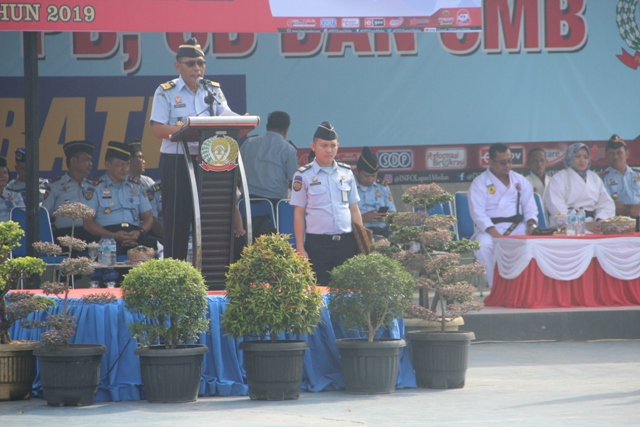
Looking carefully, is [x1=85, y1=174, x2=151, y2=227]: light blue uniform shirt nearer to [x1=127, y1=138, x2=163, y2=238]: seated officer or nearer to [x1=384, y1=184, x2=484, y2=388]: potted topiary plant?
[x1=127, y1=138, x2=163, y2=238]: seated officer

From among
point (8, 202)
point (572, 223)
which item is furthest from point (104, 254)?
point (572, 223)

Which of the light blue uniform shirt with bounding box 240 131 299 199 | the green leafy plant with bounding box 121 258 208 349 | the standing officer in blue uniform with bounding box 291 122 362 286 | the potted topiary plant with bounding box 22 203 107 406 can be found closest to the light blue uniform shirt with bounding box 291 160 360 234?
the standing officer in blue uniform with bounding box 291 122 362 286

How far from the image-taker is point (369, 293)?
21.3 ft

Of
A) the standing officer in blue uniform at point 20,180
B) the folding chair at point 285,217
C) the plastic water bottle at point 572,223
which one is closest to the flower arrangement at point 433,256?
the folding chair at point 285,217

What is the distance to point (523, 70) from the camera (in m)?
11.5

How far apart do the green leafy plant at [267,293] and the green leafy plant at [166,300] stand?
0.20 m

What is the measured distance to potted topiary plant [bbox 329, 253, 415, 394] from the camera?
21.4ft

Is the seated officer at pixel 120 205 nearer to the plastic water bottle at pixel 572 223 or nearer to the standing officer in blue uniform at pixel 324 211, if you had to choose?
the standing officer in blue uniform at pixel 324 211

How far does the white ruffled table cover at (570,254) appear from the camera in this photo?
9.52 m

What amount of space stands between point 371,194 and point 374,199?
0.20 ft

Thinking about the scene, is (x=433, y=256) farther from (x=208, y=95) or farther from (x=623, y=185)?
(x=623, y=185)

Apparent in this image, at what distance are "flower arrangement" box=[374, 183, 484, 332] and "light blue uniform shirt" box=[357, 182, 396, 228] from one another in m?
3.50

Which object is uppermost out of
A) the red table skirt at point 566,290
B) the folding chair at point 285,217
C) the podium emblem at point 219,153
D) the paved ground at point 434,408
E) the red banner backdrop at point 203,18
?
the red banner backdrop at point 203,18

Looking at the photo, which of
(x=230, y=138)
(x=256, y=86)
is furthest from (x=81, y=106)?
(x=230, y=138)
